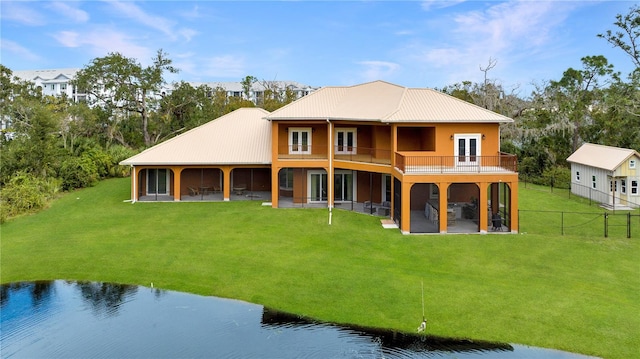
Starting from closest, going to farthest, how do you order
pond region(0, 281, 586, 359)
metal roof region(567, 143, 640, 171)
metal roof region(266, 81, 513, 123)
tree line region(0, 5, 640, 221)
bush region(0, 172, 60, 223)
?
pond region(0, 281, 586, 359)
metal roof region(266, 81, 513, 123)
bush region(0, 172, 60, 223)
metal roof region(567, 143, 640, 171)
tree line region(0, 5, 640, 221)

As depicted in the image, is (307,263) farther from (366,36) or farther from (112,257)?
(366,36)

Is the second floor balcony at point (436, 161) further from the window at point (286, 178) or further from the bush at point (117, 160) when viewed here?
the bush at point (117, 160)

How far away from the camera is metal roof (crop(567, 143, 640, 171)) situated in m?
27.3

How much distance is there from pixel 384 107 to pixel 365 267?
12.0 meters

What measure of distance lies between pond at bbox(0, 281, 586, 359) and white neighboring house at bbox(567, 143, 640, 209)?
21.7 meters

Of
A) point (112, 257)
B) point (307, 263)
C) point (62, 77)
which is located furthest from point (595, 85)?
point (62, 77)

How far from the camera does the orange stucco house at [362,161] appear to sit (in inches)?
829

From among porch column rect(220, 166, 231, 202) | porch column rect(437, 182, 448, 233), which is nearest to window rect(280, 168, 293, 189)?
porch column rect(220, 166, 231, 202)

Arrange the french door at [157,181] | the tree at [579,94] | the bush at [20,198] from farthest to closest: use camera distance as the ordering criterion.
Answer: the tree at [579,94]
the french door at [157,181]
the bush at [20,198]

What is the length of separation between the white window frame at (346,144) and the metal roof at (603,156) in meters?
15.8

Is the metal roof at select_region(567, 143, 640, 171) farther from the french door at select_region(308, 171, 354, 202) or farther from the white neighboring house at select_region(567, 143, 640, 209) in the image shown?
the french door at select_region(308, 171, 354, 202)

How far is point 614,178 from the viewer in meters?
27.3

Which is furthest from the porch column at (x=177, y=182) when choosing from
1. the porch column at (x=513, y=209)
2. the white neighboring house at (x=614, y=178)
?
the white neighboring house at (x=614, y=178)

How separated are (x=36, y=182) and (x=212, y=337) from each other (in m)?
22.4
